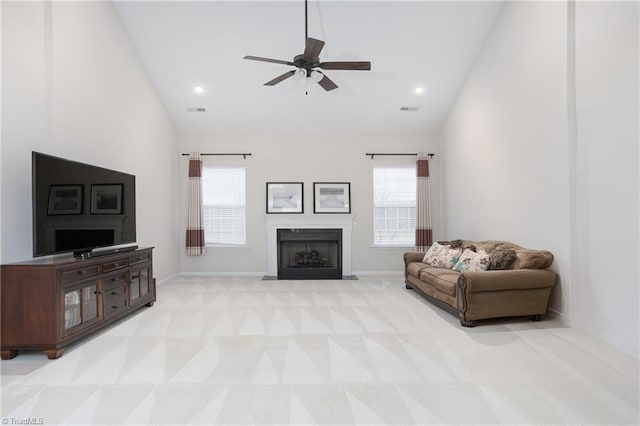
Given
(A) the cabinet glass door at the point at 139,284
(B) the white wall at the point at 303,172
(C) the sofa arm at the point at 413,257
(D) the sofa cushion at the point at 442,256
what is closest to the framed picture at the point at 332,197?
(B) the white wall at the point at 303,172

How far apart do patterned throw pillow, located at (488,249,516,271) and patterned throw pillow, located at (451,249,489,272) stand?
65mm

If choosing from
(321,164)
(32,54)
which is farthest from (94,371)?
(321,164)

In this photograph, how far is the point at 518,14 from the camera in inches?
172

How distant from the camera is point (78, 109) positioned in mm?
4047

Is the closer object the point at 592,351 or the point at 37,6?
the point at 592,351

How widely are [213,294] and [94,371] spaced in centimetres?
264

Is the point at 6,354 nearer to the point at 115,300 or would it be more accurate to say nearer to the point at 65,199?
the point at 115,300

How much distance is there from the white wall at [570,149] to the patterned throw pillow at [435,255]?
2.39 ft

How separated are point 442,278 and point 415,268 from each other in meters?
1.03

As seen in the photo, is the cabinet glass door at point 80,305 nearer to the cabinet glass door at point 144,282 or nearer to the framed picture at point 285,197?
the cabinet glass door at point 144,282

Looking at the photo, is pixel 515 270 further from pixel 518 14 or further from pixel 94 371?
pixel 94 371

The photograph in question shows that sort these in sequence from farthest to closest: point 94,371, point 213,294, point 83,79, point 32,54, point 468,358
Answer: point 213,294, point 83,79, point 32,54, point 468,358, point 94,371

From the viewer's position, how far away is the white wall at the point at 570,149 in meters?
2.91

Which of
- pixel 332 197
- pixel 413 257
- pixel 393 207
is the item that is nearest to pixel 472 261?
pixel 413 257
